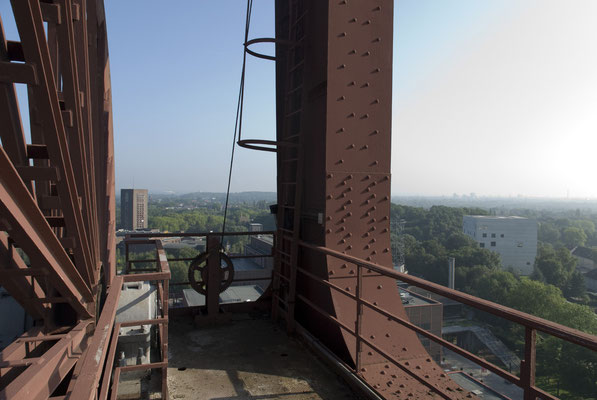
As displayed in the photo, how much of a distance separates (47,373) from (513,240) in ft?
344

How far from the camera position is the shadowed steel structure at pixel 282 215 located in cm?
204

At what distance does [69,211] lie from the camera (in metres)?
2.43

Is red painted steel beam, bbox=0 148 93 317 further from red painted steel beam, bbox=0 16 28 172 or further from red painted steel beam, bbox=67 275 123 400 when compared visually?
red painted steel beam, bbox=0 16 28 172

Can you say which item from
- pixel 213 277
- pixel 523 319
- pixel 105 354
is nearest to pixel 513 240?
pixel 213 277

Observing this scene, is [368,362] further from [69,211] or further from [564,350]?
[564,350]

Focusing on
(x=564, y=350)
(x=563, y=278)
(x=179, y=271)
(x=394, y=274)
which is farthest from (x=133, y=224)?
(x=563, y=278)

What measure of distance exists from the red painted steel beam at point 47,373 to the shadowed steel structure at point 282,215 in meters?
0.01

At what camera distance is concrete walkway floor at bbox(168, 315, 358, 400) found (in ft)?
13.1

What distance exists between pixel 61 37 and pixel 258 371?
371 centimetres

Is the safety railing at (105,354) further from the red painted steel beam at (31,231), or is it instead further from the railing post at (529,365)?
the railing post at (529,365)

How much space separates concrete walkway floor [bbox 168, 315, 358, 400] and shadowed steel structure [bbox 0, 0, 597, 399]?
0.27 m

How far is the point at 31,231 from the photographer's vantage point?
6.27 feet

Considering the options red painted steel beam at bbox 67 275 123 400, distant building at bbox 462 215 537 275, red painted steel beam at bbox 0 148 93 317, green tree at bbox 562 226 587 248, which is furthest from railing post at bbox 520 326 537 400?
green tree at bbox 562 226 587 248

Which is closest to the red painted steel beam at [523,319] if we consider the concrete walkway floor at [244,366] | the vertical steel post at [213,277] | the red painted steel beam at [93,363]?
the concrete walkway floor at [244,366]
